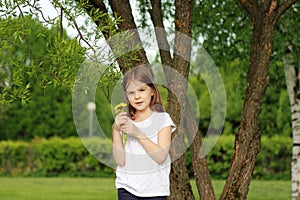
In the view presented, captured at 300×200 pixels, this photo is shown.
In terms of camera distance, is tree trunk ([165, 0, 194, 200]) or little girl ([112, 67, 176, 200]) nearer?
little girl ([112, 67, 176, 200])

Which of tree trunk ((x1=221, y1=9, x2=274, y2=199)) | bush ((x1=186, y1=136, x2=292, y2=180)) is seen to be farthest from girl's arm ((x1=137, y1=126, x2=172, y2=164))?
bush ((x1=186, y1=136, x2=292, y2=180))

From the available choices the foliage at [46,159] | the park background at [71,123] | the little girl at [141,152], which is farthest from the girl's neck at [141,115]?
the foliage at [46,159]

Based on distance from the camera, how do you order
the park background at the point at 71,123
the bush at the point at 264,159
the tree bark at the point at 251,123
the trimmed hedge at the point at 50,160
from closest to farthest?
1. the park background at the point at 71,123
2. the tree bark at the point at 251,123
3. the bush at the point at 264,159
4. the trimmed hedge at the point at 50,160

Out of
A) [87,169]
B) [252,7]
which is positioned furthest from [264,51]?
[87,169]

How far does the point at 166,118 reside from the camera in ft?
11.3

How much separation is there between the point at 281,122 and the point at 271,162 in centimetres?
265

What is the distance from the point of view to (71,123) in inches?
791

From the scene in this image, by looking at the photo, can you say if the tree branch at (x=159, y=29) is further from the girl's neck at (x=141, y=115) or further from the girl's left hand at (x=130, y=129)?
the girl's left hand at (x=130, y=129)

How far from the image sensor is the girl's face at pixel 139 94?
3.45 m

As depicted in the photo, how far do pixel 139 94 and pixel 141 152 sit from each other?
33 cm

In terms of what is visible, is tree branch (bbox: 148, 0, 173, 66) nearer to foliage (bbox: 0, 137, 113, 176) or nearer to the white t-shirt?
the white t-shirt

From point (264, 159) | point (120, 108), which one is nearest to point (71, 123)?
point (264, 159)

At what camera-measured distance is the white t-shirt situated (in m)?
3.35

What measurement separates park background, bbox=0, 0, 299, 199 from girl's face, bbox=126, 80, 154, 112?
581mm
